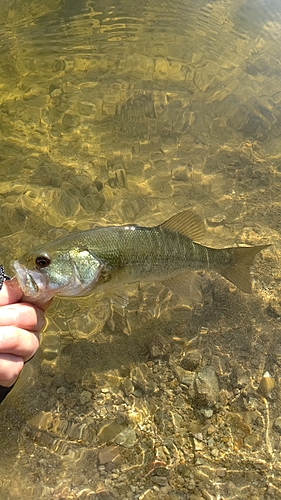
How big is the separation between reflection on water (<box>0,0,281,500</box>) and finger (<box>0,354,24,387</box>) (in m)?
0.75

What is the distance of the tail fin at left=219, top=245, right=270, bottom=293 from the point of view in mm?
3791

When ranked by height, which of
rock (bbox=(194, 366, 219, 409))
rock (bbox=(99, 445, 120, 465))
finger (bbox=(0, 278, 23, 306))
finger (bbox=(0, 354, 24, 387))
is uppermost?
finger (bbox=(0, 278, 23, 306))

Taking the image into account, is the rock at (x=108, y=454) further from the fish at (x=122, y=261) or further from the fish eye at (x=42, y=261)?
the fish eye at (x=42, y=261)

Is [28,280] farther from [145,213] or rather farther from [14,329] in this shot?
[145,213]

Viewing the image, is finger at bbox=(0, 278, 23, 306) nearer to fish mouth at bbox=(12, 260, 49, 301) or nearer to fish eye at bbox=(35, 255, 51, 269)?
fish mouth at bbox=(12, 260, 49, 301)

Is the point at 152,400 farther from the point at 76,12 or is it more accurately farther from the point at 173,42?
the point at 76,12

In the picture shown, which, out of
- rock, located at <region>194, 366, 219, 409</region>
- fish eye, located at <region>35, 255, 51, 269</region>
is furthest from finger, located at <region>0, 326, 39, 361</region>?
rock, located at <region>194, 366, 219, 409</region>

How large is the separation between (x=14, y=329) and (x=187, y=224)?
1572 mm

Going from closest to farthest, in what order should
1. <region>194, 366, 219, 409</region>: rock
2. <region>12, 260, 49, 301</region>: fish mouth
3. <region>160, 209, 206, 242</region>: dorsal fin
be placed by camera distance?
<region>12, 260, 49, 301</region>: fish mouth
<region>160, 209, 206, 242</region>: dorsal fin
<region>194, 366, 219, 409</region>: rock

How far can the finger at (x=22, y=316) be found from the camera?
9.22ft

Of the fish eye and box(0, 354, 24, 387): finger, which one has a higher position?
the fish eye

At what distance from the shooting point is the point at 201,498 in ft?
10.4

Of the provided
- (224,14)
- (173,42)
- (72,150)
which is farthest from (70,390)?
(224,14)

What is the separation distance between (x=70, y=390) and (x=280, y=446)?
5.75 feet
